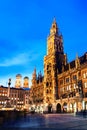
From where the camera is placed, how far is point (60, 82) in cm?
9012

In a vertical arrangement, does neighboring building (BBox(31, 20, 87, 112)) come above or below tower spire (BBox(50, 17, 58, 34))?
below

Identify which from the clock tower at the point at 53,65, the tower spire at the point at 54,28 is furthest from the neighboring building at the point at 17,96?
the tower spire at the point at 54,28

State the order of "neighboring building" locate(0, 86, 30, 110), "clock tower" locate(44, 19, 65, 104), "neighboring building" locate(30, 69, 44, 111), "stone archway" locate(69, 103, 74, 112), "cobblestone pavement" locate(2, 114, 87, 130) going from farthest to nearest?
1. "neighboring building" locate(0, 86, 30, 110)
2. "neighboring building" locate(30, 69, 44, 111)
3. "clock tower" locate(44, 19, 65, 104)
4. "stone archway" locate(69, 103, 74, 112)
5. "cobblestone pavement" locate(2, 114, 87, 130)

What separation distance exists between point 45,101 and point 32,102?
25301 millimetres

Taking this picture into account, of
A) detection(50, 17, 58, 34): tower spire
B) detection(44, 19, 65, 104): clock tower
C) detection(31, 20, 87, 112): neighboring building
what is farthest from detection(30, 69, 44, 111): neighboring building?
detection(50, 17, 58, 34): tower spire

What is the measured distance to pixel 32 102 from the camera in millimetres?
117500

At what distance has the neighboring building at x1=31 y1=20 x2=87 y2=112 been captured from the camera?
7272 cm

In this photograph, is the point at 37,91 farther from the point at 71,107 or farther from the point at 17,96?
the point at 17,96

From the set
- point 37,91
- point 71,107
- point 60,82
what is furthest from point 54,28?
point 71,107

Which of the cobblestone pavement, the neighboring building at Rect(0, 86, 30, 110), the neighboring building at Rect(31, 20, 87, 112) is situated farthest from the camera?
the neighboring building at Rect(0, 86, 30, 110)

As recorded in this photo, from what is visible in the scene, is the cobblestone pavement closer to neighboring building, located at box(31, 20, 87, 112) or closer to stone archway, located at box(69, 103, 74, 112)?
neighboring building, located at box(31, 20, 87, 112)

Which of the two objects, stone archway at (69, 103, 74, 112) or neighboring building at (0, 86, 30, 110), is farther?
neighboring building at (0, 86, 30, 110)

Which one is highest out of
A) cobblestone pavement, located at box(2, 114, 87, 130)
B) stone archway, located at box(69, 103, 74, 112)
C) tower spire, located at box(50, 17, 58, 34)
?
tower spire, located at box(50, 17, 58, 34)

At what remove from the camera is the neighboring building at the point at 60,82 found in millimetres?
72725
